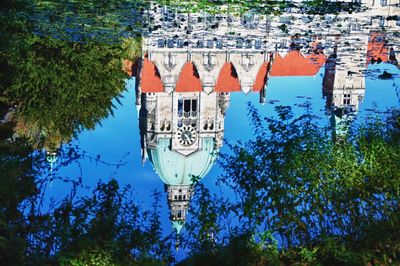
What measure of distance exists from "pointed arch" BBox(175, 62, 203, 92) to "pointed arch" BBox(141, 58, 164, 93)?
3.11ft

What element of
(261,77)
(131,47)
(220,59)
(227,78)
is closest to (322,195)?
(131,47)

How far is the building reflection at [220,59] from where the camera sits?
1115 inches

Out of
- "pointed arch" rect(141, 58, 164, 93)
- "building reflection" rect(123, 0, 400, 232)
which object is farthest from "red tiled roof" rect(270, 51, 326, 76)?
"pointed arch" rect(141, 58, 164, 93)

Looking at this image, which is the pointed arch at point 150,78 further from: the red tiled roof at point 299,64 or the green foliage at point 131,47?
the red tiled roof at point 299,64

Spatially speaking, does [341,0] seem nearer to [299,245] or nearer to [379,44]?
[379,44]

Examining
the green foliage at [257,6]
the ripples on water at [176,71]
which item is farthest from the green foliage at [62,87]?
the green foliage at [257,6]

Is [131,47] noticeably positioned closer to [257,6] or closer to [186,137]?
[186,137]

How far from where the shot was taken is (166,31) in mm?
33031

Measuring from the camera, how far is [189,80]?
3516 centimetres

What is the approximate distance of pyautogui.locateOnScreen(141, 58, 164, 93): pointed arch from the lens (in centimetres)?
3322

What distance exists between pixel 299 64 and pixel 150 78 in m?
8.63

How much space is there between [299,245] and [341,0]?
41.5 meters

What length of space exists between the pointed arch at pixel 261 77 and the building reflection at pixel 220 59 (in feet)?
0.24

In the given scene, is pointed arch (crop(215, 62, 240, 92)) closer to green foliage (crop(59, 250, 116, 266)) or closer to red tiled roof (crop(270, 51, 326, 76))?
red tiled roof (crop(270, 51, 326, 76))
